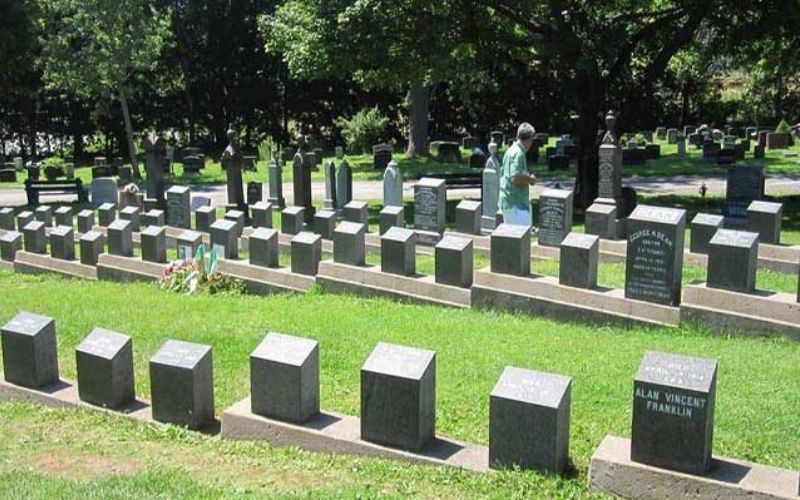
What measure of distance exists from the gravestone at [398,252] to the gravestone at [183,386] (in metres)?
5.17

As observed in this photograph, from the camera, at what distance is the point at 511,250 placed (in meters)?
11.1

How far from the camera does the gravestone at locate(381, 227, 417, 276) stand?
1221cm

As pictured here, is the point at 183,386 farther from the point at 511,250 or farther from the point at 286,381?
the point at 511,250

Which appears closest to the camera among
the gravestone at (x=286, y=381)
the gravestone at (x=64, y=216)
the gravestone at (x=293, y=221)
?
the gravestone at (x=286, y=381)

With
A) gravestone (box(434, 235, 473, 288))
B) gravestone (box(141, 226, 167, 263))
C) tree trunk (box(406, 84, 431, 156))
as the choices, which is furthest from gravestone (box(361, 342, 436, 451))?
tree trunk (box(406, 84, 431, 156))

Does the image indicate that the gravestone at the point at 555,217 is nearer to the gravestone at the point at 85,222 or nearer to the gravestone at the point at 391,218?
the gravestone at the point at 391,218

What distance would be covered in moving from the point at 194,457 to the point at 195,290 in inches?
279

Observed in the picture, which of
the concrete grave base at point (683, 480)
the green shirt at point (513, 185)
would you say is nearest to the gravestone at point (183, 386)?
the concrete grave base at point (683, 480)

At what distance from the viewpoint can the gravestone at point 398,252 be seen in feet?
40.1

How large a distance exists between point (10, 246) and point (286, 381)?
1312 cm

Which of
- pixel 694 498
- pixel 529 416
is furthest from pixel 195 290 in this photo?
pixel 694 498

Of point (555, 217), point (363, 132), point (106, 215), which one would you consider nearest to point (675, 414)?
point (555, 217)

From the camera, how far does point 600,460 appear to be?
5.74 metres

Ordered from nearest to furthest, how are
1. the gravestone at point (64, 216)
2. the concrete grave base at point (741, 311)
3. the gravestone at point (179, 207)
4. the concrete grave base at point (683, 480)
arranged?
the concrete grave base at point (683, 480) < the concrete grave base at point (741, 311) < the gravestone at point (64, 216) < the gravestone at point (179, 207)
